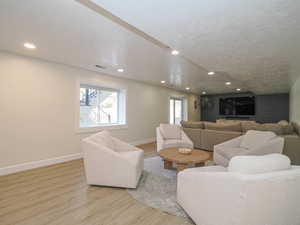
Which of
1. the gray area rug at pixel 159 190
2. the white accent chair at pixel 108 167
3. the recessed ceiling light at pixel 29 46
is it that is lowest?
the gray area rug at pixel 159 190

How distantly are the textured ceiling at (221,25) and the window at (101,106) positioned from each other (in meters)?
3.11

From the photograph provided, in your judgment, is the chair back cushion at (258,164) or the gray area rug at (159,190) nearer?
the chair back cushion at (258,164)

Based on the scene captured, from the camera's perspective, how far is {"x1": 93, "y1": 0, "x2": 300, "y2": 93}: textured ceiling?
1.44 meters

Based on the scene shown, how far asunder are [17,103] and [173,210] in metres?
3.55

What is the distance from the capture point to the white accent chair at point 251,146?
267cm

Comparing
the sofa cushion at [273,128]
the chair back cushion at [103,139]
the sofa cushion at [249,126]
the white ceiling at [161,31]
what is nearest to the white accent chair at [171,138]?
the chair back cushion at [103,139]

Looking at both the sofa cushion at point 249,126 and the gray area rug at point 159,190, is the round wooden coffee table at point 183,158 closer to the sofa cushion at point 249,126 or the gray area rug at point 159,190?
the gray area rug at point 159,190

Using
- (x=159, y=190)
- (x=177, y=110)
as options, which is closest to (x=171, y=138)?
(x=159, y=190)

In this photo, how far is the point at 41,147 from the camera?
3412 mm

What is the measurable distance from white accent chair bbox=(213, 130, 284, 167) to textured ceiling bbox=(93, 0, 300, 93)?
1524 millimetres

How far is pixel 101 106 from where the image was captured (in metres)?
4.90

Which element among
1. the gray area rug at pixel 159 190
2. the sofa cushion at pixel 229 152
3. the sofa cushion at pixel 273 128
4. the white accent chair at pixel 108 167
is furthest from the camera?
the sofa cushion at pixel 273 128

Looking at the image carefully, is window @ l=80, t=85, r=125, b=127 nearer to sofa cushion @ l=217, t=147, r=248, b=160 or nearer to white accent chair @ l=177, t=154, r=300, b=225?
sofa cushion @ l=217, t=147, r=248, b=160

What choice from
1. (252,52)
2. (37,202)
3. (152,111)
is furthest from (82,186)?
(152,111)
